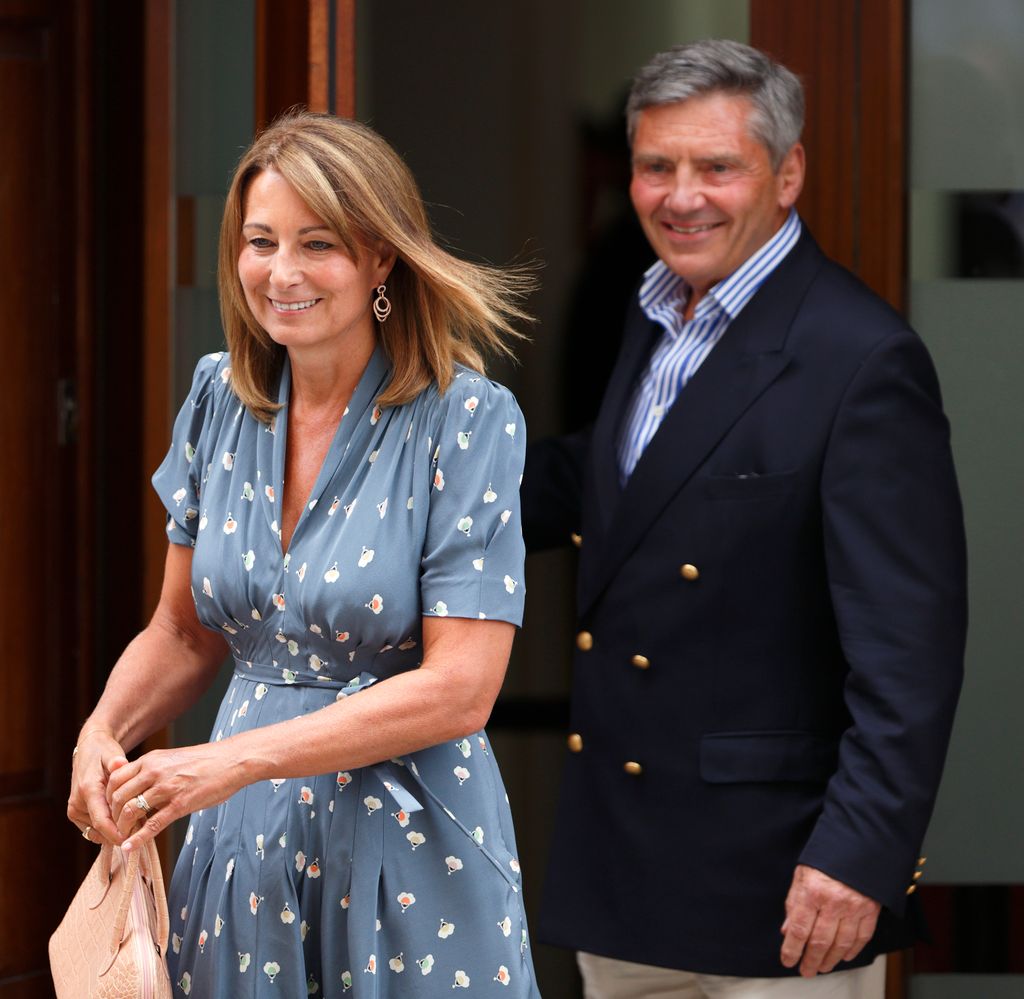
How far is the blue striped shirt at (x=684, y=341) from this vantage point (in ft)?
8.94

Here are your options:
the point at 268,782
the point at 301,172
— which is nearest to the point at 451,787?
the point at 268,782

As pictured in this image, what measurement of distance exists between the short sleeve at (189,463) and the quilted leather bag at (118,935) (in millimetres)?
423

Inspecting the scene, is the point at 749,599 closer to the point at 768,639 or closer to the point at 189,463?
the point at 768,639

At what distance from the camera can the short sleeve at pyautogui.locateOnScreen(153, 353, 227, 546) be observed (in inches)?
83.8

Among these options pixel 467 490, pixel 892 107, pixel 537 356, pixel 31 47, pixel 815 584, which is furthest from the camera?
pixel 31 47

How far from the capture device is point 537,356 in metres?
3.48

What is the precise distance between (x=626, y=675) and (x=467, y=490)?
853mm

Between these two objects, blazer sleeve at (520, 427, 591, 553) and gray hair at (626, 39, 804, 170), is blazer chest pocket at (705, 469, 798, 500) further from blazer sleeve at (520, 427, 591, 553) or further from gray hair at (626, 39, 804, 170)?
gray hair at (626, 39, 804, 170)

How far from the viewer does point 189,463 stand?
7.03 feet

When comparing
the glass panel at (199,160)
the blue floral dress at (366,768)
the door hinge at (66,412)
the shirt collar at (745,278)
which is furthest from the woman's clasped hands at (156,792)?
the door hinge at (66,412)

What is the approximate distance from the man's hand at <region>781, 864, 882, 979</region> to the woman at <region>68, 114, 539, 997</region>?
1.85ft

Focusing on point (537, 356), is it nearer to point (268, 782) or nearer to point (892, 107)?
point (892, 107)

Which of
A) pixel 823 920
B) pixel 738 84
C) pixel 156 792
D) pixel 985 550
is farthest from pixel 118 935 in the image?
pixel 985 550

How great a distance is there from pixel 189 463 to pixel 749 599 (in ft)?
2.90
